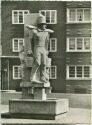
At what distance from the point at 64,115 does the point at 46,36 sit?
3.25 m

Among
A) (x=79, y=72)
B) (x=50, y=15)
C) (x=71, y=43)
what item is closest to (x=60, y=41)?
(x=71, y=43)

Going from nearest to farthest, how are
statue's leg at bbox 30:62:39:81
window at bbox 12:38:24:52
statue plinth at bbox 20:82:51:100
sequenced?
statue's leg at bbox 30:62:39:81 → statue plinth at bbox 20:82:51:100 → window at bbox 12:38:24:52

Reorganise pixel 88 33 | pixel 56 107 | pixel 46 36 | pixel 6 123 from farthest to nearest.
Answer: pixel 88 33 < pixel 46 36 < pixel 56 107 < pixel 6 123

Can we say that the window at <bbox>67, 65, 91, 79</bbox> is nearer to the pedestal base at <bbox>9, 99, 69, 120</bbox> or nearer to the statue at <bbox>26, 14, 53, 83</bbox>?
the statue at <bbox>26, 14, 53, 83</bbox>

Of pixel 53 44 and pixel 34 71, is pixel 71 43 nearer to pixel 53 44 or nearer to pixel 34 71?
pixel 53 44

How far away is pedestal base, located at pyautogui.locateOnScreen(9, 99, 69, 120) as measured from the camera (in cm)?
1920

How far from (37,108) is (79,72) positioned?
29938 millimetres

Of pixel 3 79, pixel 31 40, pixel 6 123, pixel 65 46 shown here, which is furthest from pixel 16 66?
pixel 6 123

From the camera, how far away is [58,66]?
4991cm

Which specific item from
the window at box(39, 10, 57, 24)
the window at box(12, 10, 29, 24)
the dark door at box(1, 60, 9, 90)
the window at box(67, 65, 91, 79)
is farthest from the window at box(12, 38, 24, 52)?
the window at box(67, 65, 91, 79)

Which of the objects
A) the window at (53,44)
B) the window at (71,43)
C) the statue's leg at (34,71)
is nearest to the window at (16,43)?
the window at (53,44)

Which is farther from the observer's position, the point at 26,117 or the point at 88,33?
the point at 88,33

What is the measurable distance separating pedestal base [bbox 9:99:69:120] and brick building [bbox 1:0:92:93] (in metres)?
28.8

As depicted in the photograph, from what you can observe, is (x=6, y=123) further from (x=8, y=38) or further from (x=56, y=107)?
(x=8, y=38)
